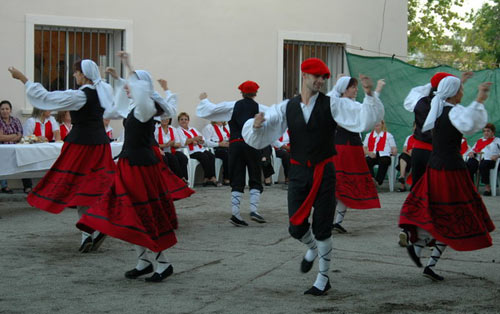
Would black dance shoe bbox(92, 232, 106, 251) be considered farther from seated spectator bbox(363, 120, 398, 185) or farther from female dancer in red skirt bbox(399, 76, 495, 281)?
seated spectator bbox(363, 120, 398, 185)

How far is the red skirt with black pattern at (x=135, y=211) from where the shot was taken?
5.39 meters

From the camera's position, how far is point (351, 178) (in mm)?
8117

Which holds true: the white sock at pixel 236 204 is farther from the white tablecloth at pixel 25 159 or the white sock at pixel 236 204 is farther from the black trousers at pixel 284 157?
the black trousers at pixel 284 157

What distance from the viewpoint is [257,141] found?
212 inches

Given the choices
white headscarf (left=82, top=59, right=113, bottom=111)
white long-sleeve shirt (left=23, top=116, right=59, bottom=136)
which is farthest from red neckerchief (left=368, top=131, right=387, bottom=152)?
white headscarf (left=82, top=59, right=113, bottom=111)

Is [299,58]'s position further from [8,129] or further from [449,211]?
[449,211]

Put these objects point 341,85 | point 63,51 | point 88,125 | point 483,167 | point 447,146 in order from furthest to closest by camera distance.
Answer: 1. point 483,167
2. point 63,51
3. point 341,85
4. point 88,125
5. point 447,146

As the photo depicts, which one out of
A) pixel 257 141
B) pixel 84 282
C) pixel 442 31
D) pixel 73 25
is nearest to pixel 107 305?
pixel 84 282

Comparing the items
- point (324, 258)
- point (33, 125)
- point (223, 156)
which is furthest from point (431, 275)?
point (223, 156)

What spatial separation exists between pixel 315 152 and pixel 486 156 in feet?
28.9

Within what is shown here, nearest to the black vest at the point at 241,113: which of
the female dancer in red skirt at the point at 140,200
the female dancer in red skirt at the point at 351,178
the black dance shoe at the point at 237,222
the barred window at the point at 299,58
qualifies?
the black dance shoe at the point at 237,222

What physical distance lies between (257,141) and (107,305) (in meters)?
1.54

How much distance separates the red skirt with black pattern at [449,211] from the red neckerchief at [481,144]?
775 cm

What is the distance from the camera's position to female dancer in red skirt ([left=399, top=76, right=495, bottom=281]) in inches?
220
